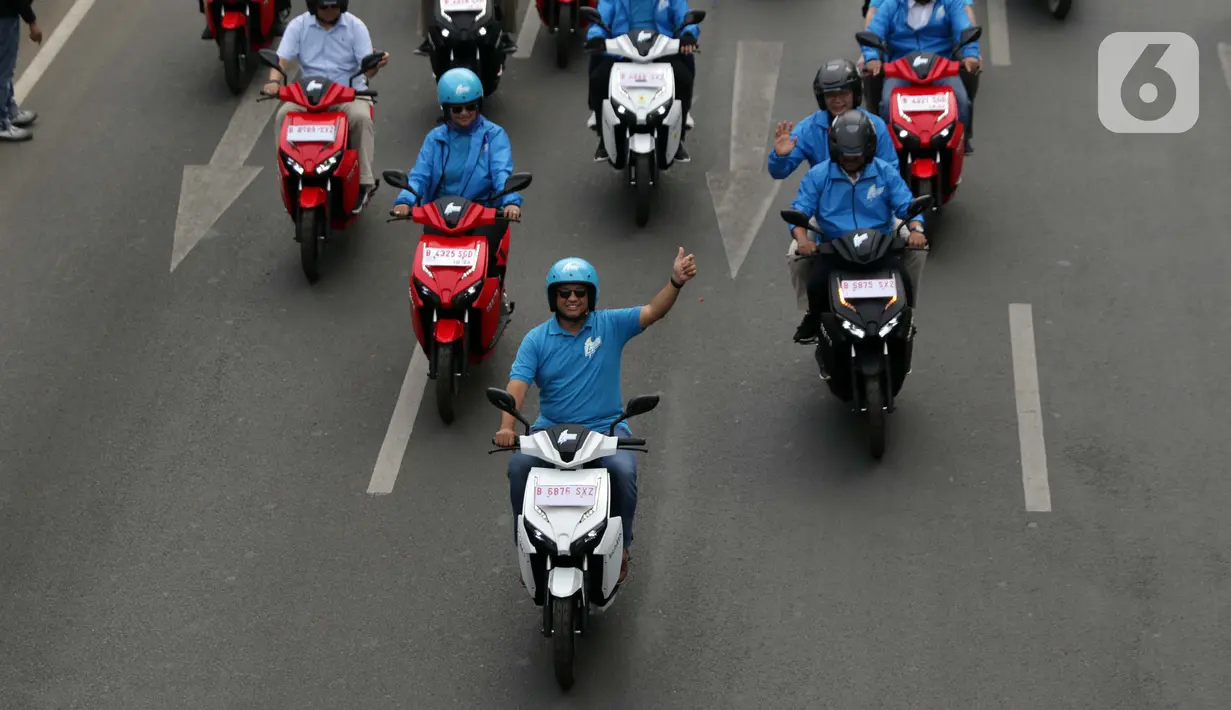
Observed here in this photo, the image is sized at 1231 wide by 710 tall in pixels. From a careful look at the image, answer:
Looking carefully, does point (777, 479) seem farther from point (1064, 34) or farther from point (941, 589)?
point (1064, 34)

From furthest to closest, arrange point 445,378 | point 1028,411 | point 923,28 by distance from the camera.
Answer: point 923,28
point 1028,411
point 445,378

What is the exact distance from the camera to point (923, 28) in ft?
47.1

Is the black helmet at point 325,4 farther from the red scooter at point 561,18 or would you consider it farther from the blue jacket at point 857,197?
the blue jacket at point 857,197

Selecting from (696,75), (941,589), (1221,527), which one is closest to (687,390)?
(941,589)

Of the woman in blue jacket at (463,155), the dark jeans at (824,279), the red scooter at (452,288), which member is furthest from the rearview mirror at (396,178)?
the dark jeans at (824,279)

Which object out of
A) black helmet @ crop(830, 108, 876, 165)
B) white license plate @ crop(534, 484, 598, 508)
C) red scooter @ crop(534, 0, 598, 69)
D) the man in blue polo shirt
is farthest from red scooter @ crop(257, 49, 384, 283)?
white license plate @ crop(534, 484, 598, 508)

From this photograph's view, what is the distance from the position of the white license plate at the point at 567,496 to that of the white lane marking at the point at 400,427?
2331mm

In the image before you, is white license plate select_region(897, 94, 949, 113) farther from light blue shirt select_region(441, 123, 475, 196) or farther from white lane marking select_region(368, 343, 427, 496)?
white lane marking select_region(368, 343, 427, 496)

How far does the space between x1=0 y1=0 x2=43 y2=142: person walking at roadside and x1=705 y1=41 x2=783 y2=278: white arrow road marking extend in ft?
18.4

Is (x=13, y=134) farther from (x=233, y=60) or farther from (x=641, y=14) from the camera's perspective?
(x=641, y=14)

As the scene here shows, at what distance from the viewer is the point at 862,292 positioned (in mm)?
11359

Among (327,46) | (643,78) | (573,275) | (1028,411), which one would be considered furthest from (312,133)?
(1028,411)

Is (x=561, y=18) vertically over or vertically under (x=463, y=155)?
→ under

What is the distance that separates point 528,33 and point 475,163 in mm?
4967
